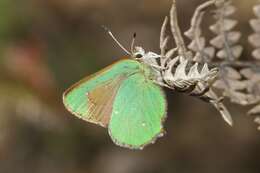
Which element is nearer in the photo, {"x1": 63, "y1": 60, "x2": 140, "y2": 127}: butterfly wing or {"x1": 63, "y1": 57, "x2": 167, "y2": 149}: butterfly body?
{"x1": 63, "y1": 57, "x2": 167, "y2": 149}: butterfly body

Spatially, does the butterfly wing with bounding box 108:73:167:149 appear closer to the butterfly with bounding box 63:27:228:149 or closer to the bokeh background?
the butterfly with bounding box 63:27:228:149

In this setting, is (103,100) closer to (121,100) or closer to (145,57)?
(121,100)

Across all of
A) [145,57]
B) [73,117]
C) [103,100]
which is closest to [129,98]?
[103,100]

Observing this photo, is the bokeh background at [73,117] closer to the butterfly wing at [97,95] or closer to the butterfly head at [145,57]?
the butterfly wing at [97,95]

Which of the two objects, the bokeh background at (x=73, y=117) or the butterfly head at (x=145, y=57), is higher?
the butterfly head at (x=145, y=57)

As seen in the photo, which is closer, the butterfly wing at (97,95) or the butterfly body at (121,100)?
the butterfly body at (121,100)

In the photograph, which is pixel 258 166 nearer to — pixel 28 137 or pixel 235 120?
pixel 235 120

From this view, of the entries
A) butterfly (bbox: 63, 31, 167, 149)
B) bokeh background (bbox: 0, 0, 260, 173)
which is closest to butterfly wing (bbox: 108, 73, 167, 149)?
butterfly (bbox: 63, 31, 167, 149)

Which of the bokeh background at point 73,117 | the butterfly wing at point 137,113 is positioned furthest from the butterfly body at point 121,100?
the bokeh background at point 73,117
